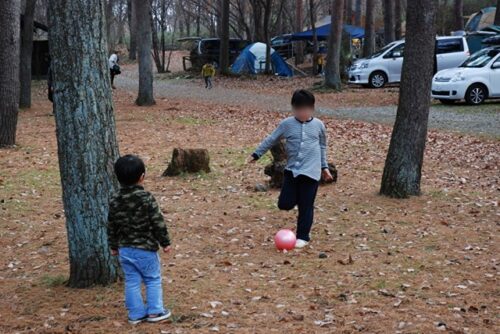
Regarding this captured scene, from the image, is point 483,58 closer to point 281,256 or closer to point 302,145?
point 302,145

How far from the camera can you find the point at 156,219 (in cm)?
436

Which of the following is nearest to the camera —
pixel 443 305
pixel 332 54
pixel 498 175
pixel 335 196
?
pixel 443 305

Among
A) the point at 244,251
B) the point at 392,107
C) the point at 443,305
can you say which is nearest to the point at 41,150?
the point at 244,251

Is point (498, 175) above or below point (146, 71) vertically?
below

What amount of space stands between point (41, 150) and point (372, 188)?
6.79 meters

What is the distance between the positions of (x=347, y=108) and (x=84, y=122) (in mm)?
16614

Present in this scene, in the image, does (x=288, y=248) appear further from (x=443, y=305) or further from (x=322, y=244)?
(x=443, y=305)

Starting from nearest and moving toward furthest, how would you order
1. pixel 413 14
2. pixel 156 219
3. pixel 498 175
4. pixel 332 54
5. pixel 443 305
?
pixel 156 219 < pixel 443 305 < pixel 413 14 < pixel 498 175 < pixel 332 54

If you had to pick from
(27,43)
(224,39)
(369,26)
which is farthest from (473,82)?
(224,39)

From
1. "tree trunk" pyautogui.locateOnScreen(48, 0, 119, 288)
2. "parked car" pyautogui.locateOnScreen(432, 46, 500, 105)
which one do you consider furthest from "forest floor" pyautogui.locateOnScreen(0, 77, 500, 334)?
"parked car" pyautogui.locateOnScreen(432, 46, 500, 105)

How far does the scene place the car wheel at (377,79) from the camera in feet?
88.2

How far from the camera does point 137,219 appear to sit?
4363 mm

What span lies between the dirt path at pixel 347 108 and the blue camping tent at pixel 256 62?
4.84 metres

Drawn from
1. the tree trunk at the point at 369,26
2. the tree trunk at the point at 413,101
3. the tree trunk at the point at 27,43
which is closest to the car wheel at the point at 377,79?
the tree trunk at the point at 369,26
